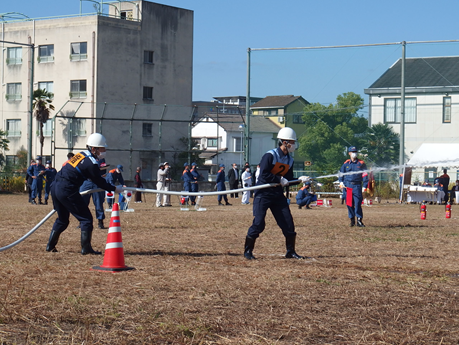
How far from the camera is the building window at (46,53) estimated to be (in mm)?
52812

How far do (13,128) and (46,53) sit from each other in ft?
22.6

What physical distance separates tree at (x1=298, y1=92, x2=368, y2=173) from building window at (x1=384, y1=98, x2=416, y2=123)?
1.28 m

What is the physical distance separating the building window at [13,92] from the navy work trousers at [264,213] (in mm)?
48601

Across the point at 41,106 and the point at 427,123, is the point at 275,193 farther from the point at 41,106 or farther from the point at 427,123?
the point at 41,106

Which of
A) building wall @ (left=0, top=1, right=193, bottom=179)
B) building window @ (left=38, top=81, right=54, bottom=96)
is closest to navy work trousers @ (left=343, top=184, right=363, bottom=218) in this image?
building wall @ (left=0, top=1, right=193, bottom=179)

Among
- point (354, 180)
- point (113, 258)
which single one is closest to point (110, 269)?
point (113, 258)

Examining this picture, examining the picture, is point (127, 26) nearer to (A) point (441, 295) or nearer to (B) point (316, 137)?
(B) point (316, 137)

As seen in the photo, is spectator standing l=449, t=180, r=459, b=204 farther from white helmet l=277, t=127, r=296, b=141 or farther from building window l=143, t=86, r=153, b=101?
building window l=143, t=86, r=153, b=101

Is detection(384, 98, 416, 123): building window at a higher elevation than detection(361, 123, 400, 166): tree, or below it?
higher

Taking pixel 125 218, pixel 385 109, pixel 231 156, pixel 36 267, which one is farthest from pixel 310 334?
pixel 231 156

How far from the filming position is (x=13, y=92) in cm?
5494

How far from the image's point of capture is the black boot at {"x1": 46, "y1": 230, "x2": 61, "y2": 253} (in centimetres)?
1006

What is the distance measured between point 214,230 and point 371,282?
7.62 m

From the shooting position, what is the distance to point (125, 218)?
18688 mm
